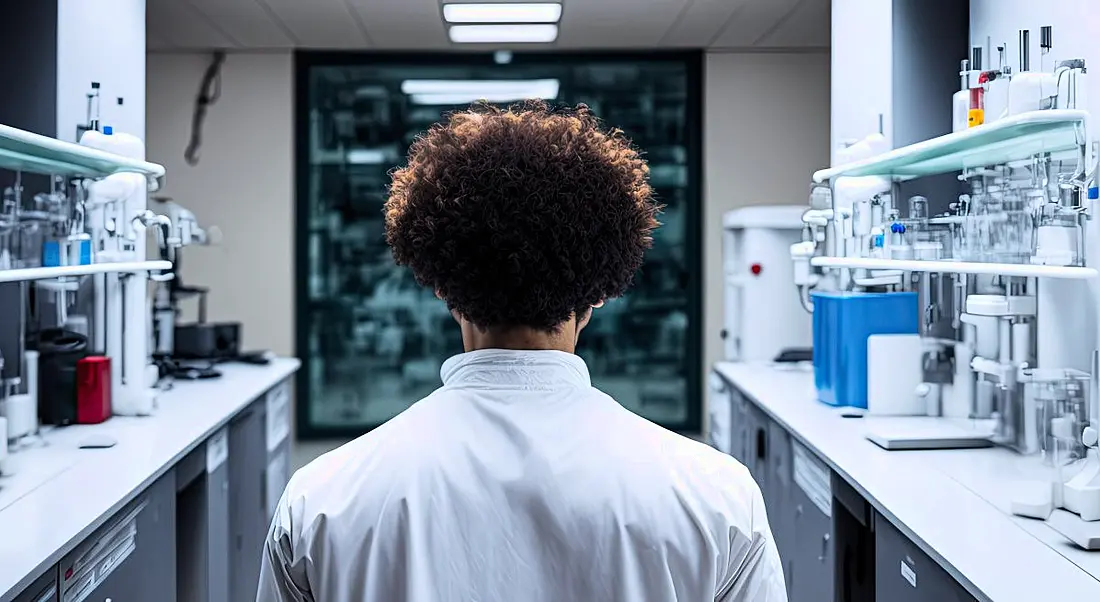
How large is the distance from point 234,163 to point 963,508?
4.66m

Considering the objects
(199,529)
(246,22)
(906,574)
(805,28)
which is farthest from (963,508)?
(246,22)

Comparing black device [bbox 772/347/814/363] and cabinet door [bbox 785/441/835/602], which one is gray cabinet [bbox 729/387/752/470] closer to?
black device [bbox 772/347/814/363]

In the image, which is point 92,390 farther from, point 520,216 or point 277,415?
point 520,216

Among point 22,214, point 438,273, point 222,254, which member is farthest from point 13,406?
point 222,254

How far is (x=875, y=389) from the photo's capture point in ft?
10.6

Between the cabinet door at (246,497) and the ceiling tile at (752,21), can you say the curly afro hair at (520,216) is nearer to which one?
the cabinet door at (246,497)

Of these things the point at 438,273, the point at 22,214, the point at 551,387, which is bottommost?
the point at 551,387

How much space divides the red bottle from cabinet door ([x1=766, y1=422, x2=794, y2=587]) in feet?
6.87

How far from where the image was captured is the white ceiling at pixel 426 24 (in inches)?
191

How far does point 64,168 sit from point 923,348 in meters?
2.55

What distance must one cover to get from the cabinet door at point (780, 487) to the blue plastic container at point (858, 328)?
23 centimetres

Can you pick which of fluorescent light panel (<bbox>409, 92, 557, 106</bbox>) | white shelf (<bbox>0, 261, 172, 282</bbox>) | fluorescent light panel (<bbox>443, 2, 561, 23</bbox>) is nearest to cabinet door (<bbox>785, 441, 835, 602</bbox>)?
white shelf (<bbox>0, 261, 172, 282</bbox>)

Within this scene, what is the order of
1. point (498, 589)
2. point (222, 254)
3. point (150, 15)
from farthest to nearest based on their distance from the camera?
point (222, 254)
point (150, 15)
point (498, 589)

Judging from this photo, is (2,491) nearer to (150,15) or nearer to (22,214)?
(22,214)
